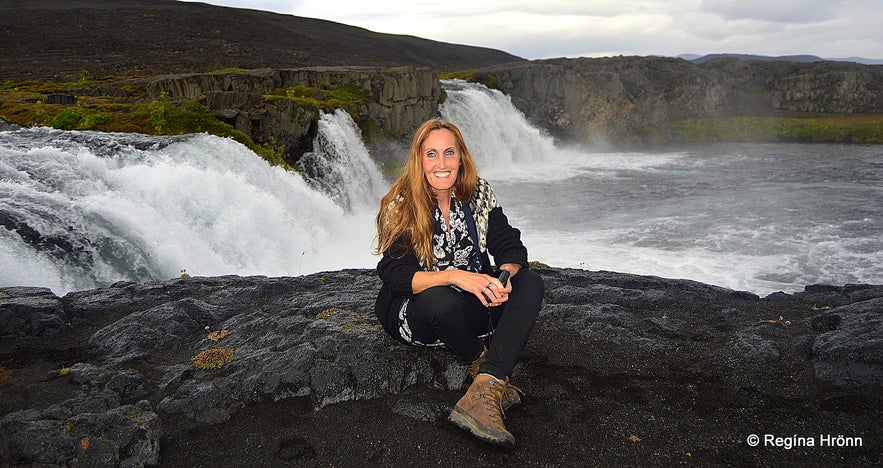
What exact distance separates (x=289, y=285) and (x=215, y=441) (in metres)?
3.92

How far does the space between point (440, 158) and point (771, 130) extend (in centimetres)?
5654

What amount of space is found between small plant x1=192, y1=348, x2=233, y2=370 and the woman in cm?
176

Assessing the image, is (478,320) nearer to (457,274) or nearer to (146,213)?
(457,274)

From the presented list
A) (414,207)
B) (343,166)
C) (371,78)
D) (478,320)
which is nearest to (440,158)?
(414,207)

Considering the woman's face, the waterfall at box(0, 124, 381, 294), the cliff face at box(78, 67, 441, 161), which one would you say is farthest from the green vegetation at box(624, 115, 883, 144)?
the woman's face

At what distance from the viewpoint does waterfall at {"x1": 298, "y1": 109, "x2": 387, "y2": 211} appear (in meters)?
23.0

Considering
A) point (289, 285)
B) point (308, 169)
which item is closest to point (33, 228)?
point (289, 285)

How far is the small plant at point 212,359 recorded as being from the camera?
5535 mm

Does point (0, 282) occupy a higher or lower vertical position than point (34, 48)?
lower

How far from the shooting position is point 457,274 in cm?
455

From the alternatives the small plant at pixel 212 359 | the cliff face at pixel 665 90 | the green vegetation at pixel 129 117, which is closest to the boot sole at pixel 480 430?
the small plant at pixel 212 359

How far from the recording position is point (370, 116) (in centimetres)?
2912

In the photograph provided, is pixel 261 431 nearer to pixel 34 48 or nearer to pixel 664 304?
pixel 664 304

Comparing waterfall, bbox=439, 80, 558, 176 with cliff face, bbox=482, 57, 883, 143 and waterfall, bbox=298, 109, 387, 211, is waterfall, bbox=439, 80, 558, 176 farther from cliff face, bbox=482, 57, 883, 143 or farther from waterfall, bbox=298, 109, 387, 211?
waterfall, bbox=298, 109, 387, 211
